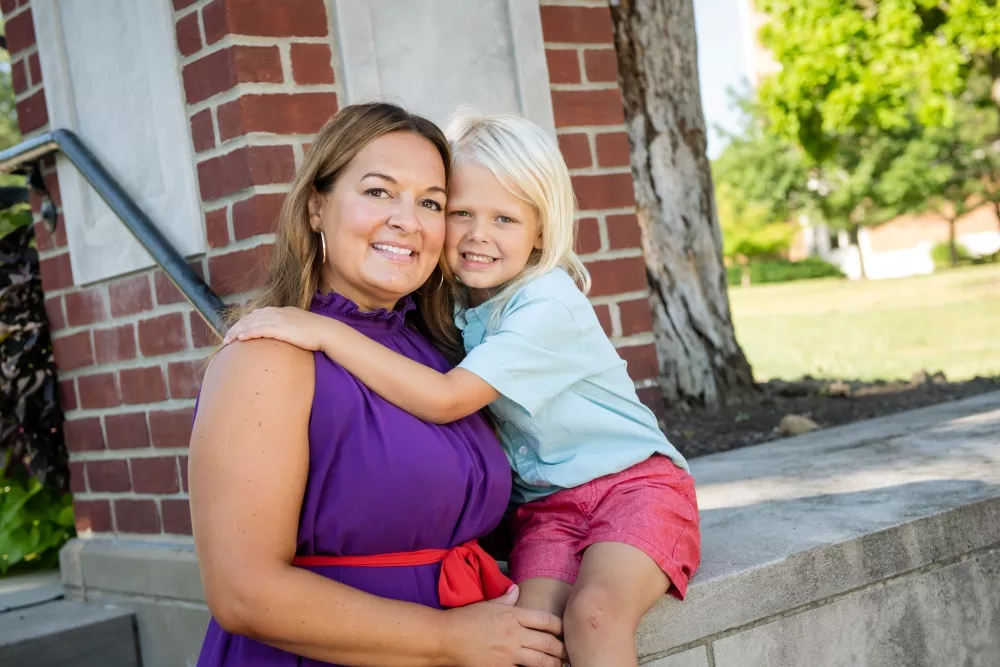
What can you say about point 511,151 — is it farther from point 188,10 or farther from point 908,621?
point 908,621

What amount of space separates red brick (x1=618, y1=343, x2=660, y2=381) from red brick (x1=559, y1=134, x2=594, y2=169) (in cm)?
66

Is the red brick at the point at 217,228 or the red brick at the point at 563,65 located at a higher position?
the red brick at the point at 563,65

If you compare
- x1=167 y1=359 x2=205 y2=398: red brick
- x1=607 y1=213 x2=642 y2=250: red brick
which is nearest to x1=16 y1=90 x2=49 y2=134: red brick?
x1=167 y1=359 x2=205 y2=398: red brick

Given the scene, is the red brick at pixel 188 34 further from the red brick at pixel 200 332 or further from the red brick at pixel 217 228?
the red brick at pixel 200 332

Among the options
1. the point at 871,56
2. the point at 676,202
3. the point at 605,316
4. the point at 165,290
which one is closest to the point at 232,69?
the point at 165,290

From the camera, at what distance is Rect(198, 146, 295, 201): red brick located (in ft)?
9.71

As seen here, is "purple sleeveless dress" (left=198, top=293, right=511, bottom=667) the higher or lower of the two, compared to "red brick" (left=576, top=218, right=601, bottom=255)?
lower

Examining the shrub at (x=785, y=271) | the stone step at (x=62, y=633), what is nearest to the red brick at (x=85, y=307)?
the stone step at (x=62, y=633)

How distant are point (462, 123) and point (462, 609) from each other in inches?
46.9

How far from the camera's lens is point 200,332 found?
320cm

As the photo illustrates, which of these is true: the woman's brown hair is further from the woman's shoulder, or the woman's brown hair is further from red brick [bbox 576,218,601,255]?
red brick [bbox 576,218,601,255]

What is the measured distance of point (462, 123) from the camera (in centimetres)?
261

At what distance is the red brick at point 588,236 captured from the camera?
12.0 feet

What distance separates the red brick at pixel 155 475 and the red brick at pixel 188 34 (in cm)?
126
